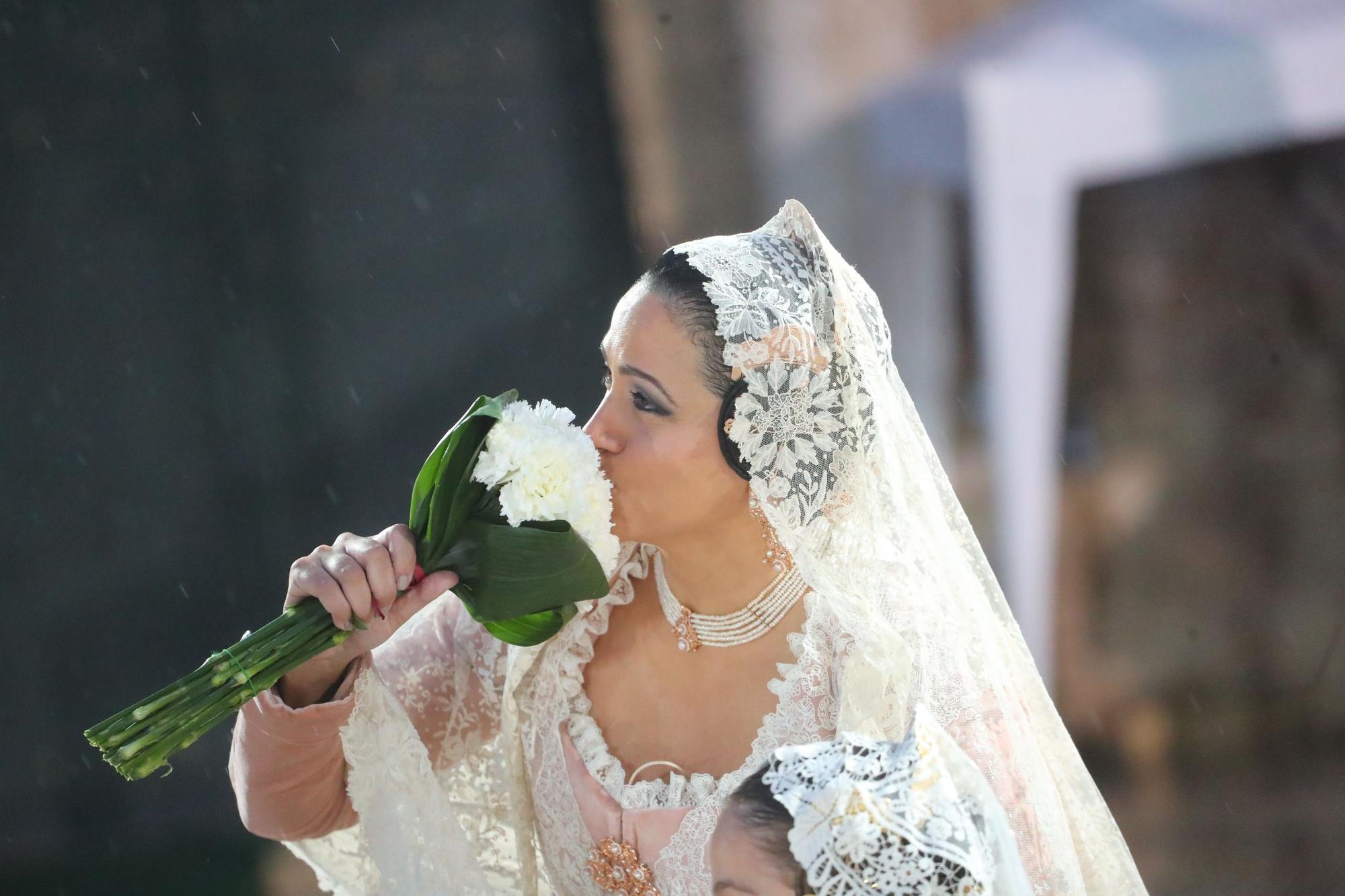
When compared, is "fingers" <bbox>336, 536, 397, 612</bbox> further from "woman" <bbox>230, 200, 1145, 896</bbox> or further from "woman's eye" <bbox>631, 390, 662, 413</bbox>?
"woman's eye" <bbox>631, 390, 662, 413</bbox>

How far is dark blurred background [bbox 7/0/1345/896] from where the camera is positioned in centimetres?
448

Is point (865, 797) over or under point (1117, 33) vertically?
under

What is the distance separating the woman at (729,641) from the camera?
2000 millimetres

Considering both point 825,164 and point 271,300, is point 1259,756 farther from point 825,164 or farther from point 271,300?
point 271,300

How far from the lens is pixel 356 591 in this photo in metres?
1.88

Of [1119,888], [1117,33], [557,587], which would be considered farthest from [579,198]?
[1119,888]

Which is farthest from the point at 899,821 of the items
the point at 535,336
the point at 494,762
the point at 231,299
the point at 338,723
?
the point at 231,299

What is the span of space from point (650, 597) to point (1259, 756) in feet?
11.6

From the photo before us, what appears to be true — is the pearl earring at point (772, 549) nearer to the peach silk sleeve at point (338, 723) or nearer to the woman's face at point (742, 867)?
the peach silk sleeve at point (338, 723)

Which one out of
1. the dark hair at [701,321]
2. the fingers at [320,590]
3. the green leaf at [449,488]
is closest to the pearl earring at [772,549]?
the dark hair at [701,321]

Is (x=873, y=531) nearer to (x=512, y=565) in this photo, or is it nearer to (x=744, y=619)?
(x=744, y=619)

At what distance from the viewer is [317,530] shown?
15.8 ft

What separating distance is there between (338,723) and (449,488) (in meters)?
0.44

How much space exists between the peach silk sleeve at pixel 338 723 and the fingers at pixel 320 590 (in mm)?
188
